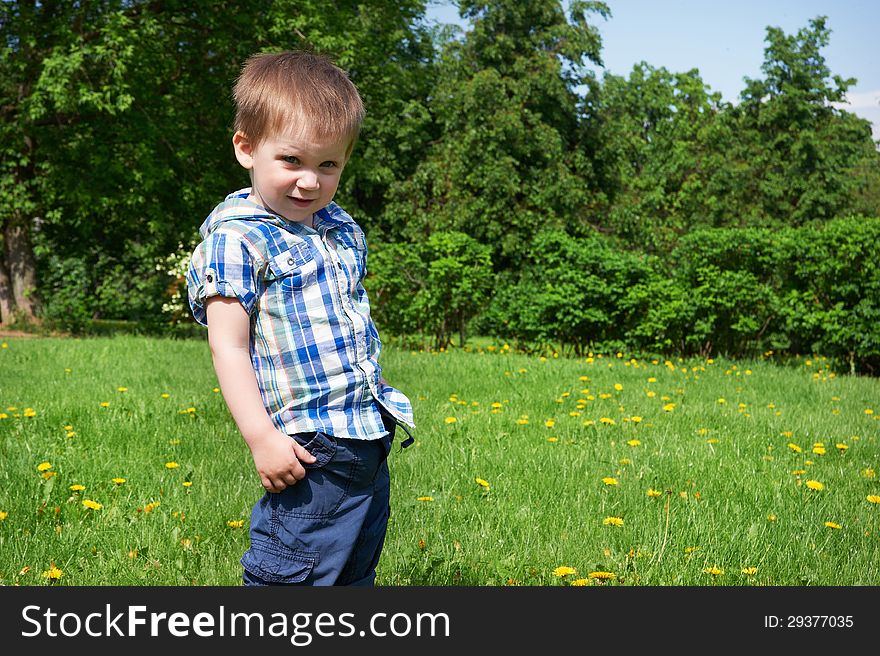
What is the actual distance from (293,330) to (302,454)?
284 mm

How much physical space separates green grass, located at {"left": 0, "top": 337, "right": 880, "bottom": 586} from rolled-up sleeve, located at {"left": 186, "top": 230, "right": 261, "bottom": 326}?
4.59ft

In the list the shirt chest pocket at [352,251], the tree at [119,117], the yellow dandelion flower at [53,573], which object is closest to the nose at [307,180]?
the shirt chest pocket at [352,251]

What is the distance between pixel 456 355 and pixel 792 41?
60.1ft

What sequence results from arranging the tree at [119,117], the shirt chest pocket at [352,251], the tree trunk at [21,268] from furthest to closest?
the tree trunk at [21,268], the tree at [119,117], the shirt chest pocket at [352,251]

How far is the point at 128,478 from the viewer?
3973 mm

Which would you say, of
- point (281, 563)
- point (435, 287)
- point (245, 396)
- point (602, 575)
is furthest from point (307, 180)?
point (435, 287)

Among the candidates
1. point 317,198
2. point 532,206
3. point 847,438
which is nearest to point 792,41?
point 532,206

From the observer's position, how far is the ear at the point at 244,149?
1983mm

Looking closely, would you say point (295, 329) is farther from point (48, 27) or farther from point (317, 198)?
point (48, 27)

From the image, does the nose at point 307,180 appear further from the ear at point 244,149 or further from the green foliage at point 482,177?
the green foliage at point 482,177

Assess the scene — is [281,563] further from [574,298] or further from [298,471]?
[574,298]

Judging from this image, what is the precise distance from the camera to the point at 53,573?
9.10 feet

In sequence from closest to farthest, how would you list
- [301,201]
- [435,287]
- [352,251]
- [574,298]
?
[301,201] → [352,251] → [574,298] → [435,287]

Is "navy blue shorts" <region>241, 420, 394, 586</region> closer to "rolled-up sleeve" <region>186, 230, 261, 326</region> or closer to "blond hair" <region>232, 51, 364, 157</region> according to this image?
"rolled-up sleeve" <region>186, 230, 261, 326</region>
